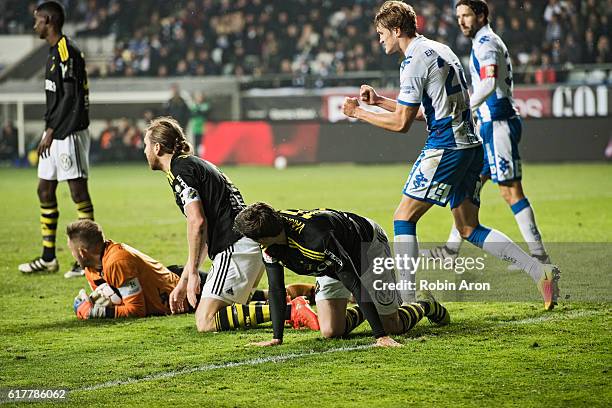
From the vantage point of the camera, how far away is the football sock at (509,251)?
6812 millimetres

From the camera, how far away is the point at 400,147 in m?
22.0

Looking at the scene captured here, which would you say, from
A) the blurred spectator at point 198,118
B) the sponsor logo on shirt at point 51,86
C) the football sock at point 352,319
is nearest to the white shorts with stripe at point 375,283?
the football sock at point 352,319

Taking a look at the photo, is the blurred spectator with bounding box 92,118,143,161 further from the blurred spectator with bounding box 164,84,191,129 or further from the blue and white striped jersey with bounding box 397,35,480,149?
the blue and white striped jersey with bounding box 397,35,480,149

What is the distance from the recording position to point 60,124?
9.32 meters

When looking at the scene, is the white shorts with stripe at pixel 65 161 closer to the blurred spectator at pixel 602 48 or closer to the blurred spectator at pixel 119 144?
the blurred spectator at pixel 602 48

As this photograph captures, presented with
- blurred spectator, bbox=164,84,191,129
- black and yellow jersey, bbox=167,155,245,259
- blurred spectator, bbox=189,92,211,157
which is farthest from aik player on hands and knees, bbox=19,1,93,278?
blurred spectator, bbox=164,84,191,129

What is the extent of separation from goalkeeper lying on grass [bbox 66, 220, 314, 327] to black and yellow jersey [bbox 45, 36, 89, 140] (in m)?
2.57

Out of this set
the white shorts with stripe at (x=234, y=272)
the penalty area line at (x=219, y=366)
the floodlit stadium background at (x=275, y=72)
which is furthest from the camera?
the floodlit stadium background at (x=275, y=72)

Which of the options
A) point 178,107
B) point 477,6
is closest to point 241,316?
point 477,6

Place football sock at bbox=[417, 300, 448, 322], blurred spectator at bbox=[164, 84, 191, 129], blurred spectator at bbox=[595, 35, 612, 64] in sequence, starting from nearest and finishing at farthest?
1. football sock at bbox=[417, 300, 448, 322]
2. blurred spectator at bbox=[595, 35, 612, 64]
3. blurred spectator at bbox=[164, 84, 191, 129]

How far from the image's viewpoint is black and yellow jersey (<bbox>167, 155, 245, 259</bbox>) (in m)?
6.42

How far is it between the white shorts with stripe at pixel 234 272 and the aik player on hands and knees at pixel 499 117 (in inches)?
86.8

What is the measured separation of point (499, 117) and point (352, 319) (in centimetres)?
262

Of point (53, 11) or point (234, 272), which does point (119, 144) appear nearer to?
point (53, 11)
